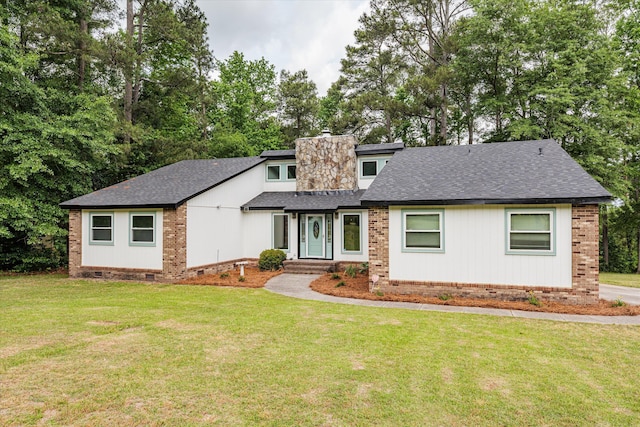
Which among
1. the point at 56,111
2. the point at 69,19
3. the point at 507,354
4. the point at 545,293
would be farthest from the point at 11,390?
the point at 69,19

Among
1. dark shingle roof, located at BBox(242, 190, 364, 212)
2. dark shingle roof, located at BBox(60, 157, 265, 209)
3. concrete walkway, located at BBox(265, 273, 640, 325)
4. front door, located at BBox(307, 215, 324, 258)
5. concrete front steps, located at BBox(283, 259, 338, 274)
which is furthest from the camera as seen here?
front door, located at BBox(307, 215, 324, 258)

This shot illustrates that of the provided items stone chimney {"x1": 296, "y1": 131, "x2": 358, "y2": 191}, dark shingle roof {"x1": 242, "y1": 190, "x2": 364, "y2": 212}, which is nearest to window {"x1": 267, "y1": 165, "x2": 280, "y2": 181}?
dark shingle roof {"x1": 242, "y1": 190, "x2": 364, "y2": 212}

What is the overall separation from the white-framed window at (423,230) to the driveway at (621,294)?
198 inches

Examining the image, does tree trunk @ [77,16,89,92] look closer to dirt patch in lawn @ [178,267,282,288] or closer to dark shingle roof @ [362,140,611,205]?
dirt patch in lawn @ [178,267,282,288]

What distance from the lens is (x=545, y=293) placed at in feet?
31.0

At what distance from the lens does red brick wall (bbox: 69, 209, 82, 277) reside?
14.0 meters

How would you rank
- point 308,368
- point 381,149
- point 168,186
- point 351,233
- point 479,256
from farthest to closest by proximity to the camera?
1. point 381,149
2. point 351,233
3. point 168,186
4. point 479,256
5. point 308,368

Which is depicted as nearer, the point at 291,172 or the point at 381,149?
the point at 381,149

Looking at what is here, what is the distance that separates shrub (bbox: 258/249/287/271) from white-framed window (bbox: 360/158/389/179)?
5627 millimetres

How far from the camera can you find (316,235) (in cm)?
1623

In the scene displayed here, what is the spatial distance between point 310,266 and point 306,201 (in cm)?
324

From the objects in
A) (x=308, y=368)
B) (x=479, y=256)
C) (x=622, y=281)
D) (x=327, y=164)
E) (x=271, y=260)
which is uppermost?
(x=327, y=164)

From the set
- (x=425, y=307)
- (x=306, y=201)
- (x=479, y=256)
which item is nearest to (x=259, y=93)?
(x=306, y=201)

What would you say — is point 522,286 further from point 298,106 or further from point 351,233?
point 298,106
